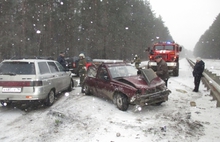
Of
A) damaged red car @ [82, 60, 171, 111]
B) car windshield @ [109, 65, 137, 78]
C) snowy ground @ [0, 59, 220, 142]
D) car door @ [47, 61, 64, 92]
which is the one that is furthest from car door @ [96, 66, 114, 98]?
car door @ [47, 61, 64, 92]

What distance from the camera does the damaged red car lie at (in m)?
6.43

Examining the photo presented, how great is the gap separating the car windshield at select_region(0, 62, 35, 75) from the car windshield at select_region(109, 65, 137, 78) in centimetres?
287

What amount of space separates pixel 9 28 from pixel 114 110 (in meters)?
29.1

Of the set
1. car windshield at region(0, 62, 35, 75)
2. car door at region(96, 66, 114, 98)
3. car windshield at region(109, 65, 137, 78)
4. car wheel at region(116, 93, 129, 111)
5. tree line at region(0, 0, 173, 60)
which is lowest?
car wheel at region(116, 93, 129, 111)

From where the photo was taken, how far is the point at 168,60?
618 inches

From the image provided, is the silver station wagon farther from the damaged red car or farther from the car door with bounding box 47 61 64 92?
the damaged red car

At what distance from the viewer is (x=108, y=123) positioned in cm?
573

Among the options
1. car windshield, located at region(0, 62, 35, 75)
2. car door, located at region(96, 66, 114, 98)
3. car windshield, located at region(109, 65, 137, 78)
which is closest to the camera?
car windshield, located at region(0, 62, 35, 75)

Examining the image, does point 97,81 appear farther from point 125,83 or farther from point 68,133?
point 68,133

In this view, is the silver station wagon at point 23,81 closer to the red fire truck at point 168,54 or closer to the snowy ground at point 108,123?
the snowy ground at point 108,123

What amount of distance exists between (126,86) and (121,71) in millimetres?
1171

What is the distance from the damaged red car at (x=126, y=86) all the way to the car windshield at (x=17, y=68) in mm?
2634

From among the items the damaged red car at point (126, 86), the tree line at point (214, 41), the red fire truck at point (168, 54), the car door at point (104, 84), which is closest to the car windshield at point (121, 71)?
the damaged red car at point (126, 86)

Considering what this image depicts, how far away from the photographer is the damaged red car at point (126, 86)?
6434 millimetres
